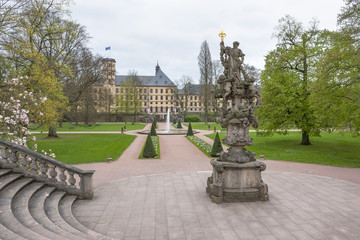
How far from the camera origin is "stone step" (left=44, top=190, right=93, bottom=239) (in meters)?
5.31

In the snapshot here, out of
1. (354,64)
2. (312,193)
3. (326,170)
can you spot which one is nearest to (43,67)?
(312,193)

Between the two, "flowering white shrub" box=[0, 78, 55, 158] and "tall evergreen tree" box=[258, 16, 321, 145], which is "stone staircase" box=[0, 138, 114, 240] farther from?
"tall evergreen tree" box=[258, 16, 321, 145]

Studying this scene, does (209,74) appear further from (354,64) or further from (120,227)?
(120,227)

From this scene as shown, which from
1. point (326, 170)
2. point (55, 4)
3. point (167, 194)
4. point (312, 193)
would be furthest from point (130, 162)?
point (55, 4)

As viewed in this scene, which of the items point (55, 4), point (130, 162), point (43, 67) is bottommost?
point (130, 162)

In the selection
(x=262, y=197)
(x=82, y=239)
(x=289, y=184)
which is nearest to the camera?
(x=82, y=239)

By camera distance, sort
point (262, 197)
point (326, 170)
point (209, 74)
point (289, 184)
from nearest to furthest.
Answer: point (262, 197)
point (289, 184)
point (326, 170)
point (209, 74)

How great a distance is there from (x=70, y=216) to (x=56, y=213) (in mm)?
403

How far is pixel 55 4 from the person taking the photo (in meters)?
19.0

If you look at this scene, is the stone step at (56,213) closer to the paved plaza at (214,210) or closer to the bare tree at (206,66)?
the paved plaza at (214,210)

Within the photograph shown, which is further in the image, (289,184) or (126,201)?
(289,184)

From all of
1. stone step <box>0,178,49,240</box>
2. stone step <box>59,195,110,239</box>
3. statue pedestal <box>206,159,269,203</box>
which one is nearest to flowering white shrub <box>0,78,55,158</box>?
stone step <box>0,178,49,240</box>

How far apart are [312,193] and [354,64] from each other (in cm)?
1048

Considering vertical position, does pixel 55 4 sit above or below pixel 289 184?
above
